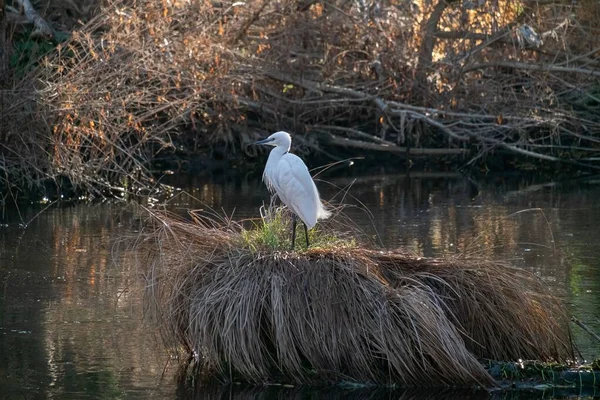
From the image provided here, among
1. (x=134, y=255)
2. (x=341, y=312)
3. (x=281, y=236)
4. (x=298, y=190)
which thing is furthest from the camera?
(x=134, y=255)

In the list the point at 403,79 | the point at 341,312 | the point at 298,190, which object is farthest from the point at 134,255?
the point at 403,79

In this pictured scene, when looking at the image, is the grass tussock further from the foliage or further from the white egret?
the white egret

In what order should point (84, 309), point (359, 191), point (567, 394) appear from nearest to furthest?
point (567, 394) → point (84, 309) → point (359, 191)

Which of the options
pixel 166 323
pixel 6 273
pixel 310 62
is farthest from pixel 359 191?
pixel 166 323

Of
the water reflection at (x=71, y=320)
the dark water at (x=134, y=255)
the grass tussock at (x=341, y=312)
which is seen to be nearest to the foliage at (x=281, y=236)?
the grass tussock at (x=341, y=312)

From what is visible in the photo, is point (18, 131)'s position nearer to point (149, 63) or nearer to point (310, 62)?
point (149, 63)

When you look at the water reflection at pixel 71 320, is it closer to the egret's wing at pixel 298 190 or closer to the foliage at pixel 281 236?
the foliage at pixel 281 236

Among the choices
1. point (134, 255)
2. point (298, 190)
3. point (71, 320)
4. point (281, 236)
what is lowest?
point (71, 320)

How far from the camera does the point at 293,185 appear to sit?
7.42 metres

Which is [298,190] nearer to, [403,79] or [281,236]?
[281,236]

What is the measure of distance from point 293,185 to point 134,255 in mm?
3527

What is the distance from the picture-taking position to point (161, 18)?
1481 cm

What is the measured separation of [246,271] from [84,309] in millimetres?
2426

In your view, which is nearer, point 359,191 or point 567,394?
point 567,394
